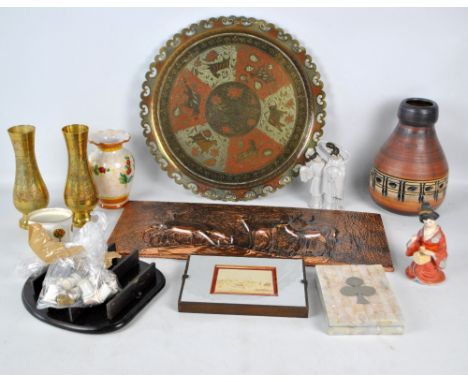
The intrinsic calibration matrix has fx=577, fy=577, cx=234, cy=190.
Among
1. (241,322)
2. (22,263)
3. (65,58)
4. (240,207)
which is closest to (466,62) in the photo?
(240,207)

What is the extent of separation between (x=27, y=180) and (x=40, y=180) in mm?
37

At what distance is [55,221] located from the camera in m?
→ 1.49

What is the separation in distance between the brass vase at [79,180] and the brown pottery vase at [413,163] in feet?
2.74

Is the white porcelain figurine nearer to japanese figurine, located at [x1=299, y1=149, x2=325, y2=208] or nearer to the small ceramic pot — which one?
japanese figurine, located at [x1=299, y1=149, x2=325, y2=208]

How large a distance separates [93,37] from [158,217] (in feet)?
1.91

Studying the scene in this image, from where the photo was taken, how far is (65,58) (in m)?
1.76

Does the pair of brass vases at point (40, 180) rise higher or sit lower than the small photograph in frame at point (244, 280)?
higher

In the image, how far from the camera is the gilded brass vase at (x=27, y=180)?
157 centimetres

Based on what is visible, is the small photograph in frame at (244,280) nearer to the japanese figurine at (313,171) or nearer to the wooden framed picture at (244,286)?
the wooden framed picture at (244,286)

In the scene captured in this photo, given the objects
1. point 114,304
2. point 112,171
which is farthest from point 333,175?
point 114,304

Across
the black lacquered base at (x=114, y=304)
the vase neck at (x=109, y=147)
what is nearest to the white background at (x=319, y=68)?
the black lacquered base at (x=114, y=304)

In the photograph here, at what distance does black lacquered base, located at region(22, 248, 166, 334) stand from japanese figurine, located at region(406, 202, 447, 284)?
605mm

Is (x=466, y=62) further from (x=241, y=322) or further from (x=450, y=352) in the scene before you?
(x=241, y=322)

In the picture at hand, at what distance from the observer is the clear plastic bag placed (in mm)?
1256
